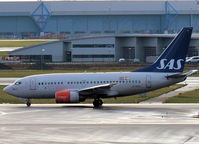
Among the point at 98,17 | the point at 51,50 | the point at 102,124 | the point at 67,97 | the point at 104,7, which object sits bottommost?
the point at 102,124

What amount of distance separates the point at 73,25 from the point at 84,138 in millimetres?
140190

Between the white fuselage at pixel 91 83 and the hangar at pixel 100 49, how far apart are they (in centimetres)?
6839

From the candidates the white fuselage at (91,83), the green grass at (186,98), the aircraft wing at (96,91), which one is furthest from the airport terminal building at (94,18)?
the aircraft wing at (96,91)

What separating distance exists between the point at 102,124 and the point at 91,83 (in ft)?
35.0

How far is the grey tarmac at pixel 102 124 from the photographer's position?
2857 centimetres

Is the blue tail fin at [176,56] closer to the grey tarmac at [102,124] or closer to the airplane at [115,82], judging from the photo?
the airplane at [115,82]

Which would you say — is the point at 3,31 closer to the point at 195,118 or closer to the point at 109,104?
the point at 109,104

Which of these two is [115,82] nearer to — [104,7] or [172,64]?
[172,64]


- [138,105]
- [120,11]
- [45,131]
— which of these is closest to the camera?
[45,131]

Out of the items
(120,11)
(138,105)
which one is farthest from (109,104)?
(120,11)

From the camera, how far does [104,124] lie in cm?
3359

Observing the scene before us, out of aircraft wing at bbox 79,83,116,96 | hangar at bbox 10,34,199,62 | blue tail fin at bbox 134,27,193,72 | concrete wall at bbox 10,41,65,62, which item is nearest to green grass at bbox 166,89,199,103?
blue tail fin at bbox 134,27,193,72

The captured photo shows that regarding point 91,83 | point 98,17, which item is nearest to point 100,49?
point 98,17

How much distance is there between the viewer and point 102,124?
33.6 m
